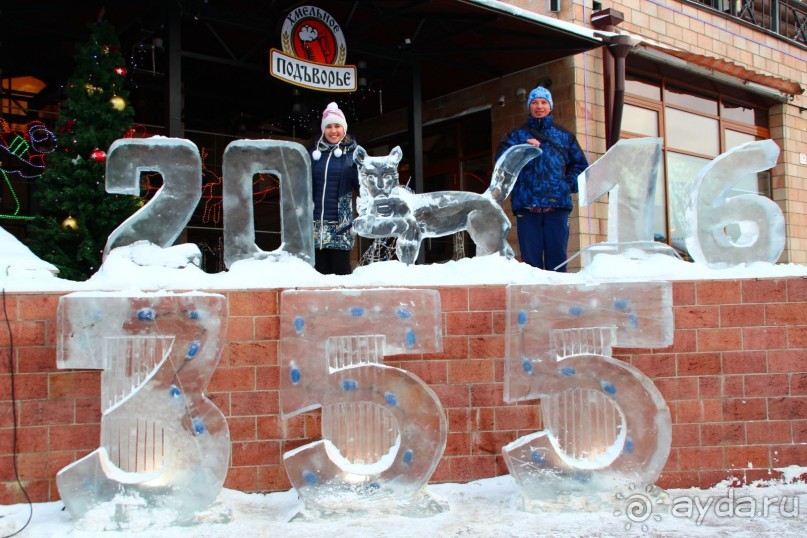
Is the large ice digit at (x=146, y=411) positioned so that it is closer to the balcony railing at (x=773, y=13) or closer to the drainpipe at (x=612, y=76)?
the drainpipe at (x=612, y=76)

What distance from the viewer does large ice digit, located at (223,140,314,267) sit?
3.66 m

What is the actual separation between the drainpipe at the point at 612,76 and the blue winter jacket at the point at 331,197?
458cm

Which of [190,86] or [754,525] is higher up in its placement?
[190,86]

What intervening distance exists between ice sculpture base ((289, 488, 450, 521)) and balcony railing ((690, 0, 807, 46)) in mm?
8668

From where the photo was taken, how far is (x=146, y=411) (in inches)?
126

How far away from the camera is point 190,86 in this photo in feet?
32.1

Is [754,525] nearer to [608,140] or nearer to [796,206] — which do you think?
[608,140]

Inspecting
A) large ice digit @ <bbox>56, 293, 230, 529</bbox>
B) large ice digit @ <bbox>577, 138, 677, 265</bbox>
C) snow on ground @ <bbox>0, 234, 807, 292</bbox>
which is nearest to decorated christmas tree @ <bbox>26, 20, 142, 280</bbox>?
snow on ground @ <bbox>0, 234, 807, 292</bbox>

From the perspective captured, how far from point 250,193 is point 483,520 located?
1922mm

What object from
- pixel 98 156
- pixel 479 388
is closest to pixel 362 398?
pixel 479 388

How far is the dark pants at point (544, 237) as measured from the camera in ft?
15.8

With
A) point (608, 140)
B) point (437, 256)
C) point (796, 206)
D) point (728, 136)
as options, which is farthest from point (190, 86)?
point (796, 206)

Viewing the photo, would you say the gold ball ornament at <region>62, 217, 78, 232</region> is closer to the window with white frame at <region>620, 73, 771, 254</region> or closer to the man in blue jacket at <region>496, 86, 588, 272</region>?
the man in blue jacket at <region>496, 86, 588, 272</region>

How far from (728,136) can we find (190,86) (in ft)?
24.2
